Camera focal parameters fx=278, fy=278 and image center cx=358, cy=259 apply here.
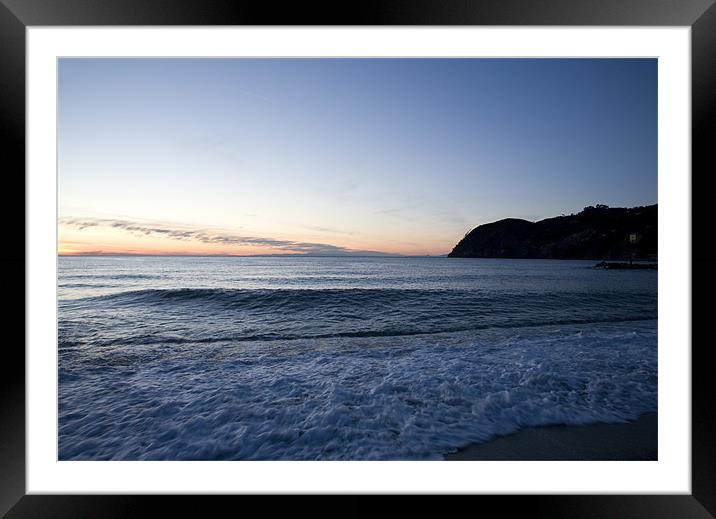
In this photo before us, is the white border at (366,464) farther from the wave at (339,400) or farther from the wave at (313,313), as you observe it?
the wave at (313,313)

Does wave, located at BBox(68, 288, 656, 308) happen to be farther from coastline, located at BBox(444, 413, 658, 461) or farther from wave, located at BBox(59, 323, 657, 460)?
coastline, located at BBox(444, 413, 658, 461)

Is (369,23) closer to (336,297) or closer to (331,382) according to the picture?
(331,382)

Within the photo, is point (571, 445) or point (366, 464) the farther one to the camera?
point (571, 445)

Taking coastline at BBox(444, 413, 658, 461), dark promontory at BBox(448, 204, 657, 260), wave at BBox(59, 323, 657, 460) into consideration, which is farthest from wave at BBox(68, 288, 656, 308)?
dark promontory at BBox(448, 204, 657, 260)

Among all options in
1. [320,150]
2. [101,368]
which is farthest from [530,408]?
[320,150]

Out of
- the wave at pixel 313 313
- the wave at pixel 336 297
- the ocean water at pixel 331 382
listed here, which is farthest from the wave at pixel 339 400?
the wave at pixel 336 297

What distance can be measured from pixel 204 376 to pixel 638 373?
413 cm

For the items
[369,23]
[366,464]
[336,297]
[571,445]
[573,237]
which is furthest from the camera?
[573,237]

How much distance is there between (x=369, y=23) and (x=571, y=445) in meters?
2.34

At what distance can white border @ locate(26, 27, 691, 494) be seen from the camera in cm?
98

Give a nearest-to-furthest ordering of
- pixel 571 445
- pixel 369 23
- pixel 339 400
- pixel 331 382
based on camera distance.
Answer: pixel 369 23, pixel 571 445, pixel 339 400, pixel 331 382

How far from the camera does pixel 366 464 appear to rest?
107 cm

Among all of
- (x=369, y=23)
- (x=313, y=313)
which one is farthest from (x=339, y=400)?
(x=313, y=313)

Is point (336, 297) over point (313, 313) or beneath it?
over
